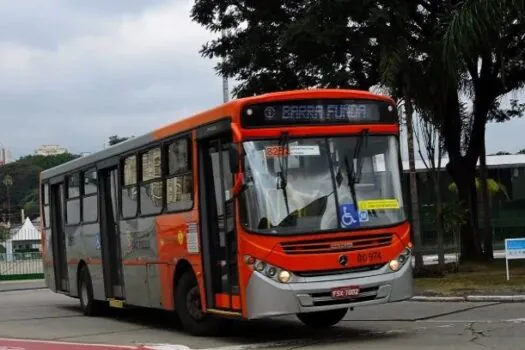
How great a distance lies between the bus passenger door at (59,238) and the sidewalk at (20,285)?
1076 centimetres

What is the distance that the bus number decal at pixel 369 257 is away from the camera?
10.0 metres

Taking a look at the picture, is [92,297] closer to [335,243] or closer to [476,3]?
[335,243]

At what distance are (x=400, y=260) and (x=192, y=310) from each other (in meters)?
3.28

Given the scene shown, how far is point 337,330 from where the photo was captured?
11836 mm

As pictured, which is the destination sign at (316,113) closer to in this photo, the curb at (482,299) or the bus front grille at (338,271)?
the bus front grille at (338,271)

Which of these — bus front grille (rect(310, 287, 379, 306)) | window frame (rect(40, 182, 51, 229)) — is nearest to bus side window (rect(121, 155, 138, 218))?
bus front grille (rect(310, 287, 379, 306))

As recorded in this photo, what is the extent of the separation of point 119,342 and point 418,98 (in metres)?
11.5

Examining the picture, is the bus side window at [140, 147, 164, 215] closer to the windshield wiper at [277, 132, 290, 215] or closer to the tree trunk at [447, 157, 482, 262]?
the windshield wiper at [277, 132, 290, 215]

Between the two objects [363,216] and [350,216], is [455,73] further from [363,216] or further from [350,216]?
[350,216]

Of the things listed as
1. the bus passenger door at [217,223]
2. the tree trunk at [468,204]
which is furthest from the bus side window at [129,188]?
the tree trunk at [468,204]

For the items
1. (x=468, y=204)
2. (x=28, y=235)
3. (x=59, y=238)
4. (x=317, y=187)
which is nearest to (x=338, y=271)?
(x=317, y=187)

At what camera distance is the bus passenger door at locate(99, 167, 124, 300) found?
579 inches

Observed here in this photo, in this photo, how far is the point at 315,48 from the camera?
19750 millimetres

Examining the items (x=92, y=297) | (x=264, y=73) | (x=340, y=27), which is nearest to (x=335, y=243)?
(x=92, y=297)
